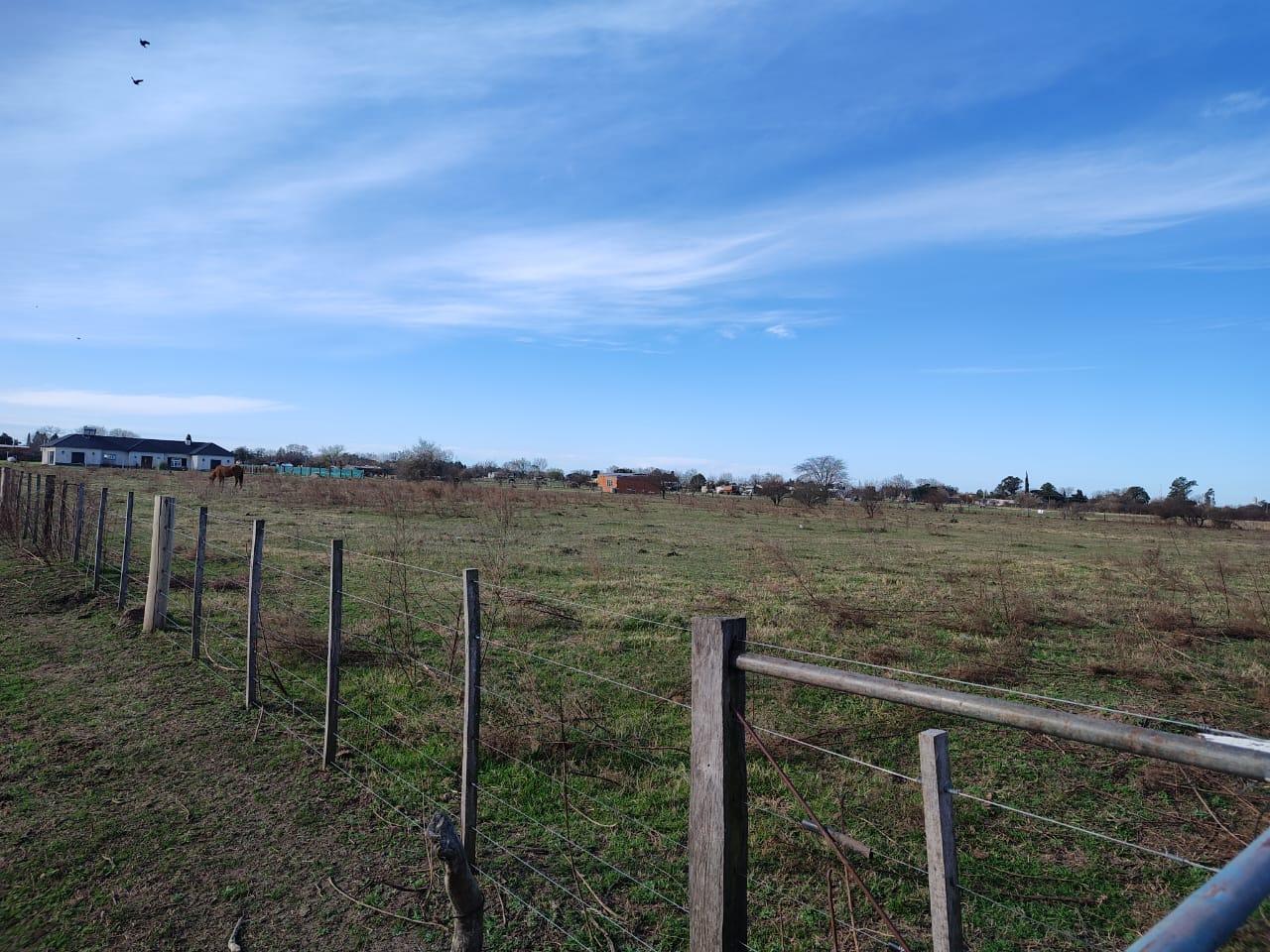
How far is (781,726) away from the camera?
636 cm

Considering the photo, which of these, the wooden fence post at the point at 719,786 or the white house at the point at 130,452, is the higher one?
the white house at the point at 130,452

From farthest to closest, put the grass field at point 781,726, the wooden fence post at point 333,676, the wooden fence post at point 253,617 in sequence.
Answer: the wooden fence post at point 253,617, the wooden fence post at point 333,676, the grass field at point 781,726

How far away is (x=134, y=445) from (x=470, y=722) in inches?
4448

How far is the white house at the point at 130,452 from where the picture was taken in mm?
92562

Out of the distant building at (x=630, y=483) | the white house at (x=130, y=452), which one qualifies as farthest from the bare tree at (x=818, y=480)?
the white house at (x=130, y=452)

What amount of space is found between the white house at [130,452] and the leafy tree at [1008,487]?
103587 mm

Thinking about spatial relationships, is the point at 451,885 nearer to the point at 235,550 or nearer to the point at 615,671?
the point at 615,671

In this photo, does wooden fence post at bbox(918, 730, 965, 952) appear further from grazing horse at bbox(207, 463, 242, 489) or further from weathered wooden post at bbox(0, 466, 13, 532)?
grazing horse at bbox(207, 463, 242, 489)

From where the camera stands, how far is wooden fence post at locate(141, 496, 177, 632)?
855 centimetres

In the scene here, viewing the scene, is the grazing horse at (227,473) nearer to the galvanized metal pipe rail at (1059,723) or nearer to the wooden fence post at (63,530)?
the wooden fence post at (63,530)

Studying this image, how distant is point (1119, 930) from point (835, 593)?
9.12 meters

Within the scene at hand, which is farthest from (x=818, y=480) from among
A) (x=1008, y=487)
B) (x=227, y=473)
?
(x=1008, y=487)

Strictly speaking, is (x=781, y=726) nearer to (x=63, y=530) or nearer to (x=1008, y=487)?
(x=63, y=530)

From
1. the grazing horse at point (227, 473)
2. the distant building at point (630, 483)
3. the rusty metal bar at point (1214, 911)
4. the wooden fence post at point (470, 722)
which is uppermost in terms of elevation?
the distant building at point (630, 483)
